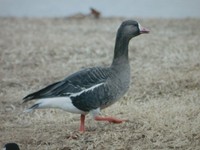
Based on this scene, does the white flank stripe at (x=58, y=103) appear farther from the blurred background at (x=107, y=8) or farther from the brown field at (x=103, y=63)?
the blurred background at (x=107, y=8)

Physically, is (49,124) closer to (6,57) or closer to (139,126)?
(139,126)

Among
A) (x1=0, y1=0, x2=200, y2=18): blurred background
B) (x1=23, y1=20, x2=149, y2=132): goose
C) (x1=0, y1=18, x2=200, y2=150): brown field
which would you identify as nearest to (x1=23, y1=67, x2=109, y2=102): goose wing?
(x1=23, y1=20, x2=149, y2=132): goose

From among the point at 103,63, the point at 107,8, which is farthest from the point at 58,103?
the point at 107,8

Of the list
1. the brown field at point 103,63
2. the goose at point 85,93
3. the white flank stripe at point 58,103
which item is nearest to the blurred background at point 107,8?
the brown field at point 103,63

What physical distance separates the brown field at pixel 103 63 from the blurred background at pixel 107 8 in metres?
1.89

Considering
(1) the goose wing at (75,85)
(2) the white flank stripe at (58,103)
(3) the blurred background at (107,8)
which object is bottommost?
(2) the white flank stripe at (58,103)

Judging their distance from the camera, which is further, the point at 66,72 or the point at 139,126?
the point at 66,72

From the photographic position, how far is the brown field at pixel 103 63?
5.95 meters

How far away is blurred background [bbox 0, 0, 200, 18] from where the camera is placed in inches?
672

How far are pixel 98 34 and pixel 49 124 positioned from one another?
6293mm

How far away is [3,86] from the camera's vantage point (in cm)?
898

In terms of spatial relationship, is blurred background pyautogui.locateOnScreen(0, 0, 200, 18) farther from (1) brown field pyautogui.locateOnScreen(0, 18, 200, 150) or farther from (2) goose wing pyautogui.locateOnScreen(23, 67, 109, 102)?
(2) goose wing pyautogui.locateOnScreen(23, 67, 109, 102)

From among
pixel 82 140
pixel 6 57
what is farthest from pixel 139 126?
pixel 6 57

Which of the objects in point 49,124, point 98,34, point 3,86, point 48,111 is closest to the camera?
point 49,124
